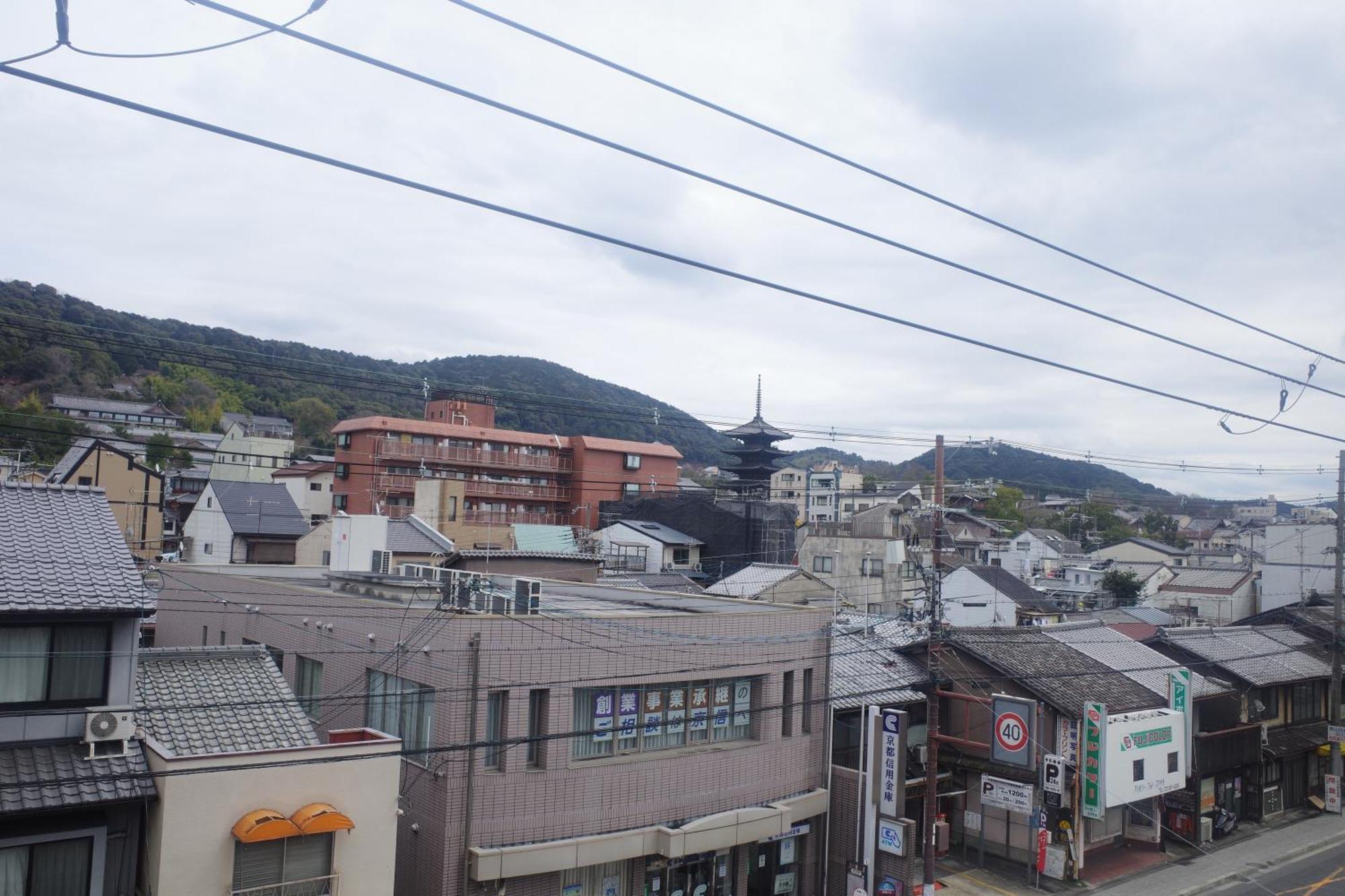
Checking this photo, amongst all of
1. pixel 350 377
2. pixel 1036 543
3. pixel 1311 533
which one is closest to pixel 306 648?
pixel 350 377

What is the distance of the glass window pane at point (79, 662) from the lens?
11.5 metres

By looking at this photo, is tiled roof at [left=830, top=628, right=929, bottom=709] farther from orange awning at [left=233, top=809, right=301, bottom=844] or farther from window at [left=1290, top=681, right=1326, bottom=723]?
window at [left=1290, top=681, right=1326, bottom=723]

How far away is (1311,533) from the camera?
47.8m

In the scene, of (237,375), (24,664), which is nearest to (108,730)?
(24,664)

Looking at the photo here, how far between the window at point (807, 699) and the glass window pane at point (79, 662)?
13.1 metres

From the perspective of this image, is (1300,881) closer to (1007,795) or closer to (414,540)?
(1007,795)

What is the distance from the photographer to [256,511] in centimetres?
4444

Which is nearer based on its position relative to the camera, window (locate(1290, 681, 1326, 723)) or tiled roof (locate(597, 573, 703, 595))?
window (locate(1290, 681, 1326, 723))

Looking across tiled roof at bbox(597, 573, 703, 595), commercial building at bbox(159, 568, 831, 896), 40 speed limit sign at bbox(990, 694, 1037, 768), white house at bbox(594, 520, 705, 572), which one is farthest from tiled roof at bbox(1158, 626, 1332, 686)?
white house at bbox(594, 520, 705, 572)

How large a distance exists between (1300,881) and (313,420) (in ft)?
235

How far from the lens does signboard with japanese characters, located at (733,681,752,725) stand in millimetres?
18750

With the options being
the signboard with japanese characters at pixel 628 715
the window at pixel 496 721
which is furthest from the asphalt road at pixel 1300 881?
the window at pixel 496 721

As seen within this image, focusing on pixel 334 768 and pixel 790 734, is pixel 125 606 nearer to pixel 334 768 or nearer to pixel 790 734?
pixel 334 768

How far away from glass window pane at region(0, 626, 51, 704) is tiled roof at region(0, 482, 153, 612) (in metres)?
0.50
